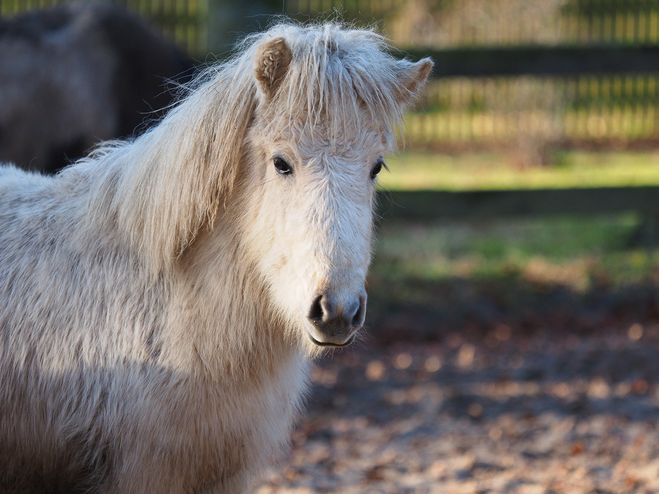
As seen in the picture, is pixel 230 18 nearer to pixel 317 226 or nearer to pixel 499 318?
pixel 499 318

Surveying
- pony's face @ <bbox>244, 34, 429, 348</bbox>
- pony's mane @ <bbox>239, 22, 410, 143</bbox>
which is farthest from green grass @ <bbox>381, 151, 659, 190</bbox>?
pony's face @ <bbox>244, 34, 429, 348</bbox>

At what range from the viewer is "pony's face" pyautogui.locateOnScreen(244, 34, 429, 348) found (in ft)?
6.54

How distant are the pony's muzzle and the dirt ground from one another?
6.20 ft

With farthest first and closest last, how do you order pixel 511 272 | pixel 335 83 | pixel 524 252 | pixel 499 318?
pixel 524 252
pixel 511 272
pixel 499 318
pixel 335 83

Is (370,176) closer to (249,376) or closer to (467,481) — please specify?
(249,376)

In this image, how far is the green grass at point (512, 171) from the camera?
Answer: 9766mm

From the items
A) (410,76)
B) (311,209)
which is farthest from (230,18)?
(311,209)

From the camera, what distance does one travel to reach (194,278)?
240cm

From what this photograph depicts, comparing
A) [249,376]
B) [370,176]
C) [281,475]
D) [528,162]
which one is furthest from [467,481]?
[528,162]

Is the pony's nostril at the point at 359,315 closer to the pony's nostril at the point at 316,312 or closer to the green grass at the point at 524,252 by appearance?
the pony's nostril at the point at 316,312

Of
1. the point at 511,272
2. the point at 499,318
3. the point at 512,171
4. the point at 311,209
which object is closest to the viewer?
the point at 311,209

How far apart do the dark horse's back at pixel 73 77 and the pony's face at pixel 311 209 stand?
2.49m

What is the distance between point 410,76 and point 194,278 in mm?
1072

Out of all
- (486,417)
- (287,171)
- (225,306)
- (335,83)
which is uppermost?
(335,83)
